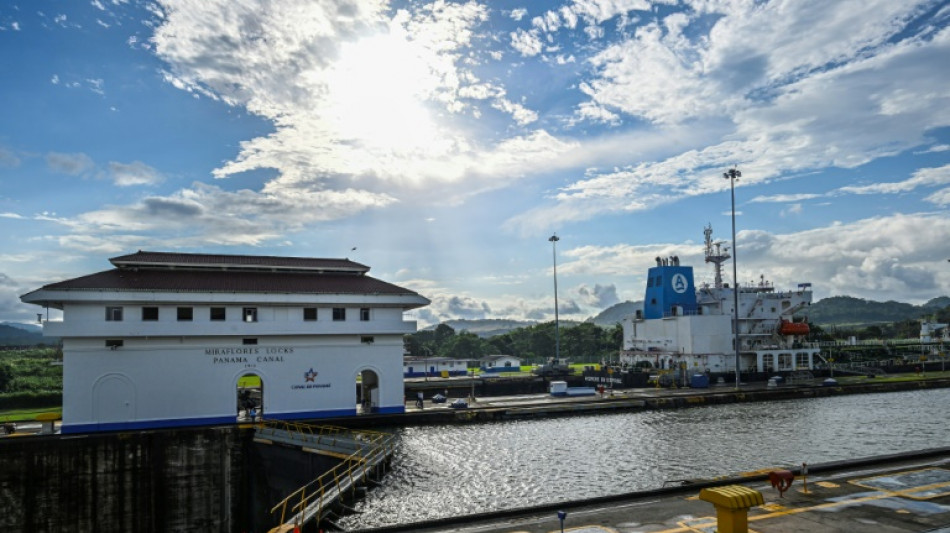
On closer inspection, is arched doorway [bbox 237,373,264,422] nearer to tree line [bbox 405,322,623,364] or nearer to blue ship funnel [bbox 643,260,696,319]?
blue ship funnel [bbox 643,260,696,319]

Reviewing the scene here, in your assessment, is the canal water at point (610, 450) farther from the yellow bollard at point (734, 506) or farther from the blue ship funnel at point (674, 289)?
the blue ship funnel at point (674, 289)

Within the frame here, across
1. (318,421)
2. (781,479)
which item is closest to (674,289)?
(318,421)

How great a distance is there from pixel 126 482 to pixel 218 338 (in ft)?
43.3

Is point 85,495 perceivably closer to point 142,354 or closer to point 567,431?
point 142,354

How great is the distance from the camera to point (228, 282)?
127 feet

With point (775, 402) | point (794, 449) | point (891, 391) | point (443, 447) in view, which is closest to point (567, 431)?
point (443, 447)

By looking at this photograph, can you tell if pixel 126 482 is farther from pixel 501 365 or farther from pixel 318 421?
pixel 501 365

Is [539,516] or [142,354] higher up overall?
[142,354]

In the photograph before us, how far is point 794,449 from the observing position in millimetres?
31000

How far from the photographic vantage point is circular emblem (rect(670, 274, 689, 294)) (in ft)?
219

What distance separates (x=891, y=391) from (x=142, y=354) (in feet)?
208

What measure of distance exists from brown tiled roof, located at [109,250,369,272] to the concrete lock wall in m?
16.3

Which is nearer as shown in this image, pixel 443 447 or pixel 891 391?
pixel 443 447

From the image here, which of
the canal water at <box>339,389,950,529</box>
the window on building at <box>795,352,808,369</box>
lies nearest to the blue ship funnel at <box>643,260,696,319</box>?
the window on building at <box>795,352,808,369</box>
